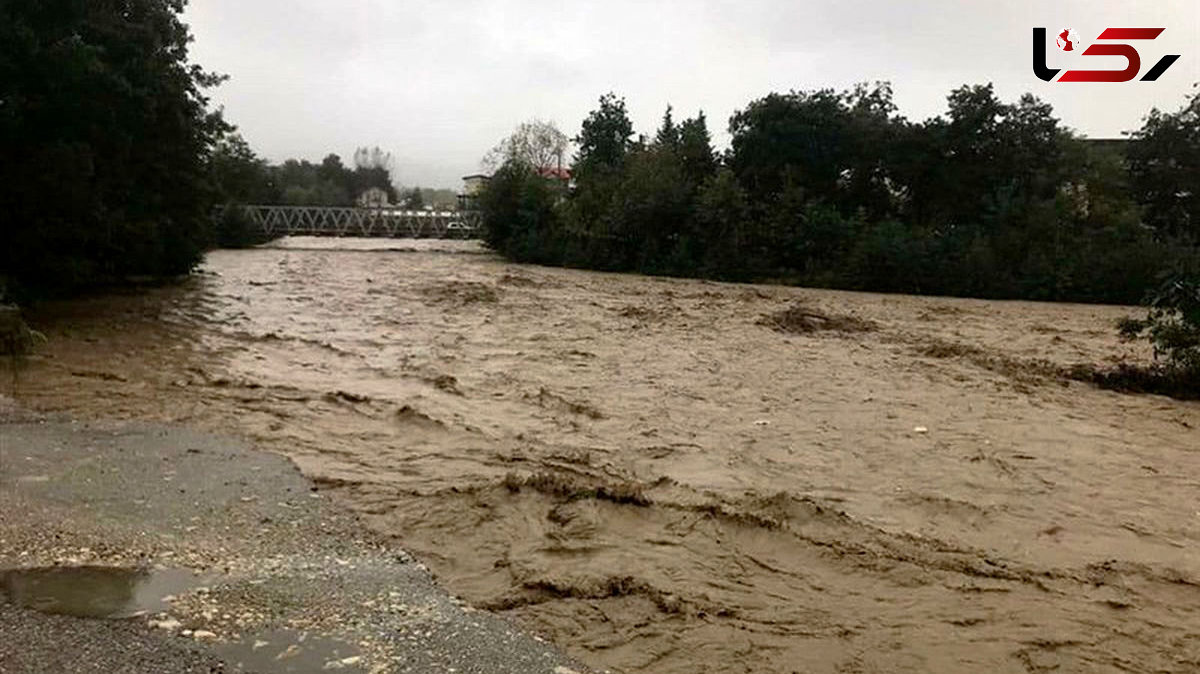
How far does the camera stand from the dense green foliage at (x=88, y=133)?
15.0 m

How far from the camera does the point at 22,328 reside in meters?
12.5

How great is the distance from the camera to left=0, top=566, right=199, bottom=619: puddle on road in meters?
4.47

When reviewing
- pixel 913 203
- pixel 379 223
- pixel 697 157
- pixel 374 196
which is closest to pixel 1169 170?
pixel 913 203

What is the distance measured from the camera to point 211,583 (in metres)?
4.85

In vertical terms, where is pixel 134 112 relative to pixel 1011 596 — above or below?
above

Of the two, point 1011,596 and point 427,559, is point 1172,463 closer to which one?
point 1011,596

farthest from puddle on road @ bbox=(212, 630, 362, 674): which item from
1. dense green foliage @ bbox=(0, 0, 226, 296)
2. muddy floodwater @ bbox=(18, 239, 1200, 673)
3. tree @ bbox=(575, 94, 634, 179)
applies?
tree @ bbox=(575, 94, 634, 179)

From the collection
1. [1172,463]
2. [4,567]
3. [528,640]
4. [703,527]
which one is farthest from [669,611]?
[1172,463]

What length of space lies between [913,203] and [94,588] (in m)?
34.0

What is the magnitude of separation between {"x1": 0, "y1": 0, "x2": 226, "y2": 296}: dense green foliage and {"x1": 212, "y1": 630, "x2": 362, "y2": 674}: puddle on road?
13.6 m

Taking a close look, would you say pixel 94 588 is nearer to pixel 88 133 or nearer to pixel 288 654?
pixel 288 654

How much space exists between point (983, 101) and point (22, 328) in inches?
1191

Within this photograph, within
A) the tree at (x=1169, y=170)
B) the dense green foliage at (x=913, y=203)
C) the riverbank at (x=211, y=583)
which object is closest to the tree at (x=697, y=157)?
the dense green foliage at (x=913, y=203)

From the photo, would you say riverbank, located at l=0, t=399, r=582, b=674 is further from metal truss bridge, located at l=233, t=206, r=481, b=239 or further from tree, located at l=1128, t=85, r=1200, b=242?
metal truss bridge, located at l=233, t=206, r=481, b=239
